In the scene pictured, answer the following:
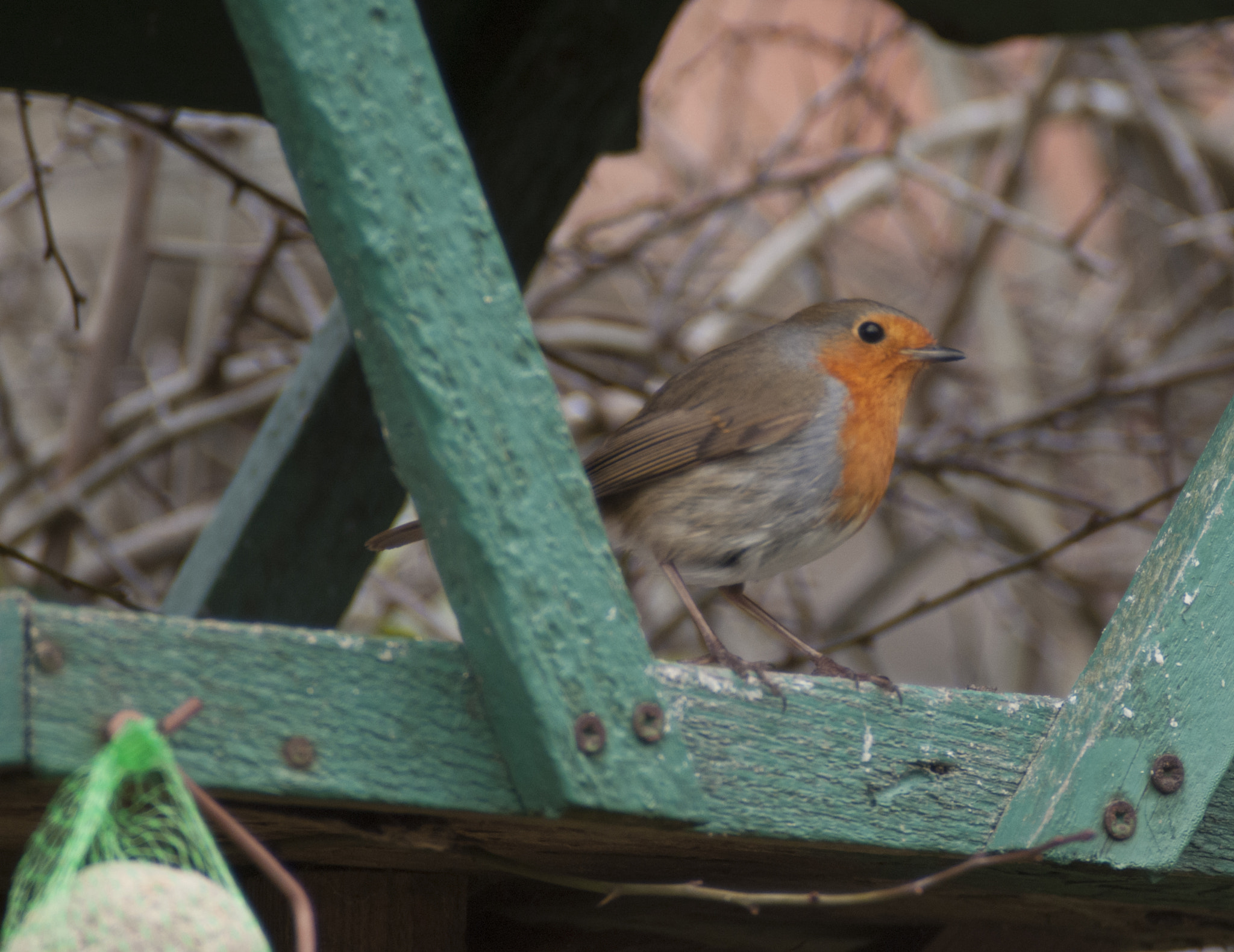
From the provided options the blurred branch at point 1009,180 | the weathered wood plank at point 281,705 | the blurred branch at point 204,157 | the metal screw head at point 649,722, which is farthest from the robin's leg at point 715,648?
the blurred branch at point 1009,180

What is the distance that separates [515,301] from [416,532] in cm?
79

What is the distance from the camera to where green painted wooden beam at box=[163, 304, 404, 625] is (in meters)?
2.00

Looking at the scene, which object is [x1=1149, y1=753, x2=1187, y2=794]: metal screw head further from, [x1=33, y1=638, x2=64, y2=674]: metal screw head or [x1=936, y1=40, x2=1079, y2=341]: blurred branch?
[x1=936, y1=40, x2=1079, y2=341]: blurred branch

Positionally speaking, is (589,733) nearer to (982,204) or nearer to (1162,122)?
(982,204)

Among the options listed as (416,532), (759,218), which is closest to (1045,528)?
(759,218)

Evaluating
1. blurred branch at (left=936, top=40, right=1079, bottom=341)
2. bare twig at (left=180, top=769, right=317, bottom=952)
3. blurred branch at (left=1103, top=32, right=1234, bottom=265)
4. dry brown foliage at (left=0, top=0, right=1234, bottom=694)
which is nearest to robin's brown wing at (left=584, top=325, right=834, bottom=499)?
dry brown foliage at (left=0, top=0, right=1234, bottom=694)

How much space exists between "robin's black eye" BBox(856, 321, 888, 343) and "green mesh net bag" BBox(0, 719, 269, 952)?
4.33 ft

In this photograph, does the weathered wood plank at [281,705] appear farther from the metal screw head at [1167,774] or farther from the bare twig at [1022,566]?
the bare twig at [1022,566]

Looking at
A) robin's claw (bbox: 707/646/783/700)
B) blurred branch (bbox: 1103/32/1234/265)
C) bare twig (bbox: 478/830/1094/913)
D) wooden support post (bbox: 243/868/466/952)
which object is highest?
blurred branch (bbox: 1103/32/1234/265)

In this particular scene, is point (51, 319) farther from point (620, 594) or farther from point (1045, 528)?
point (620, 594)

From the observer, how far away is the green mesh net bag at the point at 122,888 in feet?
2.79

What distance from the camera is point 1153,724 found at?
4.18 feet

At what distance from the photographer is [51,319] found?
14.4ft

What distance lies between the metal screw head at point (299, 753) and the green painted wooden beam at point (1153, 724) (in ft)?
2.04
